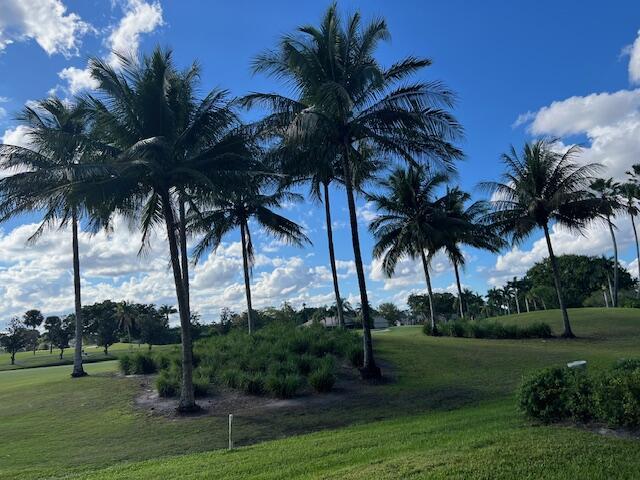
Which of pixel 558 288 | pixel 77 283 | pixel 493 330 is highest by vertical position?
pixel 77 283

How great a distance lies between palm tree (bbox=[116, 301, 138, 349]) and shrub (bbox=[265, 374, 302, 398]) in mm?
75973

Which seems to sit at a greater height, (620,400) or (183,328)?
(183,328)

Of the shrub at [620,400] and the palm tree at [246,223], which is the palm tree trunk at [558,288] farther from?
the shrub at [620,400]

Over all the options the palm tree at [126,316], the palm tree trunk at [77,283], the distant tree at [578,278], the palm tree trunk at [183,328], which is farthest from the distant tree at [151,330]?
the palm tree trunk at [183,328]

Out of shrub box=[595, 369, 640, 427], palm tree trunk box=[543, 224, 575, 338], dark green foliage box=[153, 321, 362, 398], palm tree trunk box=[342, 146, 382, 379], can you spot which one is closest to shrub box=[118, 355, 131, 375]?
dark green foliage box=[153, 321, 362, 398]

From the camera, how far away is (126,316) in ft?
281

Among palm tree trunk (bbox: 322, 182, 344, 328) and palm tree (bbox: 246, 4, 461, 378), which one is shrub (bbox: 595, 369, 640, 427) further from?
palm tree trunk (bbox: 322, 182, 344, 328)

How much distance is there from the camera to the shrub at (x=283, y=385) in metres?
15.4

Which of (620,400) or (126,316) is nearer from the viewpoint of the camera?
(620,400)

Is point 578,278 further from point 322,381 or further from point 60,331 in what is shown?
point 60,331

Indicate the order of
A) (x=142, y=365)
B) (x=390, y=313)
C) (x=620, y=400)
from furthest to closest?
(x=390, y=313), (x=142, y=365), (x=620, y=400)

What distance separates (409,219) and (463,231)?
3.33 m

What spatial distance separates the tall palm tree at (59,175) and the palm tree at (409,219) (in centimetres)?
1696

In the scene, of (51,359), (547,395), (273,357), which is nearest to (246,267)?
(273,357)
